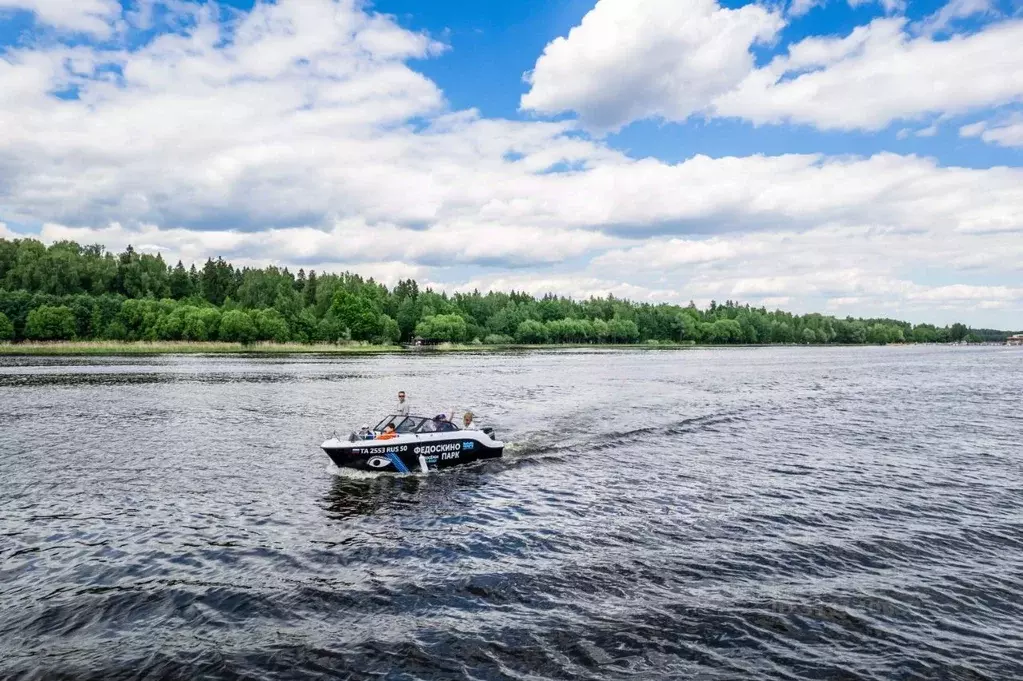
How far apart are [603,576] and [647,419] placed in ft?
99.9

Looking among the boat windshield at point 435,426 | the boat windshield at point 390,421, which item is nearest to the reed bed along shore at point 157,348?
the boat windshield at point 390,421

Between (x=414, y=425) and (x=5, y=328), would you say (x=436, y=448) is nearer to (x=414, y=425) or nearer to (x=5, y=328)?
(x=414, y=425)

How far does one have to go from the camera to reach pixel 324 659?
1213 centimetres

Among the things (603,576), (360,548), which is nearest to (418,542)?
(360,548)

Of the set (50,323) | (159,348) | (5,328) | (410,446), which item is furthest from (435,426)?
(50,323)

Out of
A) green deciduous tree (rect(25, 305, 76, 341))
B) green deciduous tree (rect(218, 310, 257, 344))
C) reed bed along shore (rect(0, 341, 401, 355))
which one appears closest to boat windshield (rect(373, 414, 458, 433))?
reed bed along shore (rect(0, 341, 401, 355))

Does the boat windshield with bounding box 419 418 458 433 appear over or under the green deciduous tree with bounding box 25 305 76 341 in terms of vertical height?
under

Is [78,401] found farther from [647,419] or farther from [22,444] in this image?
[647,419]

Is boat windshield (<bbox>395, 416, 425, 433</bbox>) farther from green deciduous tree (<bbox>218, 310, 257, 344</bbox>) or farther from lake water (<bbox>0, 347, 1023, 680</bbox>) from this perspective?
green deciduous tree (<bbox>218, 310, 257, 344</bbox>)

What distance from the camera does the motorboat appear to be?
2703 cm

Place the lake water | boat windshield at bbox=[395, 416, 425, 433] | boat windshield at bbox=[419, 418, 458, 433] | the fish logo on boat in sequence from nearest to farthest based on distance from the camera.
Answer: the lake water, the fish logo on boat, boat windshield at bbox=[395, 416, 425, 433], boat windshield at bbox=[419, 418, 458, 433]

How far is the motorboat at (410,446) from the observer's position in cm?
2703

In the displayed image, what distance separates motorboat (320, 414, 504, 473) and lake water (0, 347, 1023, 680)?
0.90 metres

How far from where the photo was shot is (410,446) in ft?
90.8
